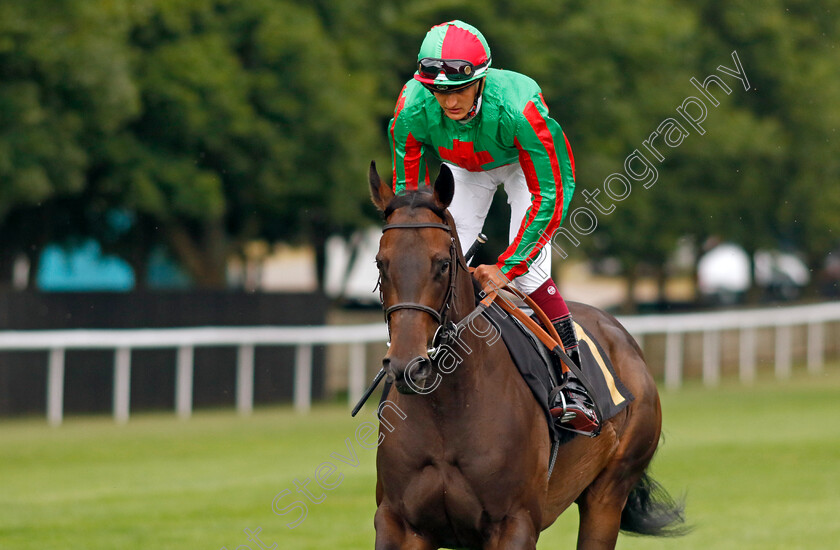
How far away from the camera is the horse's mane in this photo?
4.22 metres

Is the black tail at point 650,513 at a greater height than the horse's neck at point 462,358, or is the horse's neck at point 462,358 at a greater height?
the horse's neck at point 462,358

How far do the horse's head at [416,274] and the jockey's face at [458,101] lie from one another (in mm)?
324

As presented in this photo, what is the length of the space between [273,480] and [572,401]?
18.2ft

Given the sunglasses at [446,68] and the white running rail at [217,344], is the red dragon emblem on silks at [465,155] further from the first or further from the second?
the white running rail at [217,344]

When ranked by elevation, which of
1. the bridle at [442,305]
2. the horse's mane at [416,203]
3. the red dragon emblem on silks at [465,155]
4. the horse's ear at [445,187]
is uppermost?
the red dragon emblem on silks at [465,155]

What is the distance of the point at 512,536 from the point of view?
171 inches

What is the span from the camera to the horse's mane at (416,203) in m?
4.22

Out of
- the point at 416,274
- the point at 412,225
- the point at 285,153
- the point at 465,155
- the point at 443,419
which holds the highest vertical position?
the point at 285,153

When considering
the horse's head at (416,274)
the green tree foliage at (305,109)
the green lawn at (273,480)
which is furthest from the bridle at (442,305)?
the green tree foliage at (305,109)

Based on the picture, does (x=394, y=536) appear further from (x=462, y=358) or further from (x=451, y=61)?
(x=451, y=61)

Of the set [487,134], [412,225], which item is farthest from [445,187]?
[487,134]

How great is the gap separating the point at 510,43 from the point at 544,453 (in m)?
12.8

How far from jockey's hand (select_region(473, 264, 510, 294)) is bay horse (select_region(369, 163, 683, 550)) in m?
0.06

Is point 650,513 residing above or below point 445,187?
below
